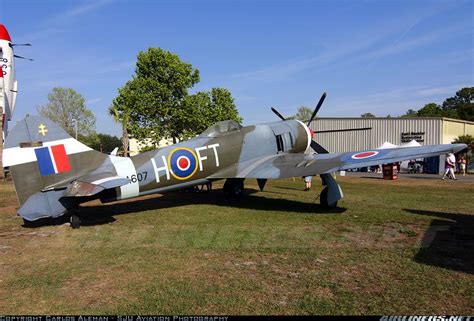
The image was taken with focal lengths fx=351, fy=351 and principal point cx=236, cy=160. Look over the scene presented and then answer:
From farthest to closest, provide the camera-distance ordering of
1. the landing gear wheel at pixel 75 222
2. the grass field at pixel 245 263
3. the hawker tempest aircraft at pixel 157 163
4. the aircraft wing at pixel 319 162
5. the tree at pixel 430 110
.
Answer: the tree at pixel 430 110
the aircraft wing at pixel 319 162
the landing gear wheel at pixel 75 222
the hawker tempest aircraft at pixel 157 163
the grass field at pixel 245 263

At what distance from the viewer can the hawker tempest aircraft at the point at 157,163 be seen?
24.7ft

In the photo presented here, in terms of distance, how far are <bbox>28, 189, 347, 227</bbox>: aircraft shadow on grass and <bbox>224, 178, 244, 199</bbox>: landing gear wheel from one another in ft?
0.69

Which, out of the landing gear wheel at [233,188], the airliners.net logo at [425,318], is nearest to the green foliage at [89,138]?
the landing gear wheel at [233,188]

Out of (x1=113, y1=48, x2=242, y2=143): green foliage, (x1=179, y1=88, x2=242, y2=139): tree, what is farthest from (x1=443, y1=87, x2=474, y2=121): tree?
(x1=113, y1=48, x2=242, y2=143): green foliage

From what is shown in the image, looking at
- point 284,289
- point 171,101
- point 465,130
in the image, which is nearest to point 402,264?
point 284,289

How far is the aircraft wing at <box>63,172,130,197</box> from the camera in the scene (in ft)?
24.2

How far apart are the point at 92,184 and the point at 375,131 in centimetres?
3522

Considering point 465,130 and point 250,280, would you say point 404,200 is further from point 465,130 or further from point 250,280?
point 465,130

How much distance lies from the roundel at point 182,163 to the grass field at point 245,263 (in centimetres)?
111

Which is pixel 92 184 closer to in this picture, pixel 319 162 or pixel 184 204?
pixel 184 204

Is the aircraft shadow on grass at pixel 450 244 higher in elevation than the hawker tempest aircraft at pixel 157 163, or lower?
lower

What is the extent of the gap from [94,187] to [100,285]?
323cm

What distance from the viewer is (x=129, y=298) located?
13.8 ft

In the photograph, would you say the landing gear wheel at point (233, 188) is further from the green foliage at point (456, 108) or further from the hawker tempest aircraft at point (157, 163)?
the green foliage at point (456, 108)
